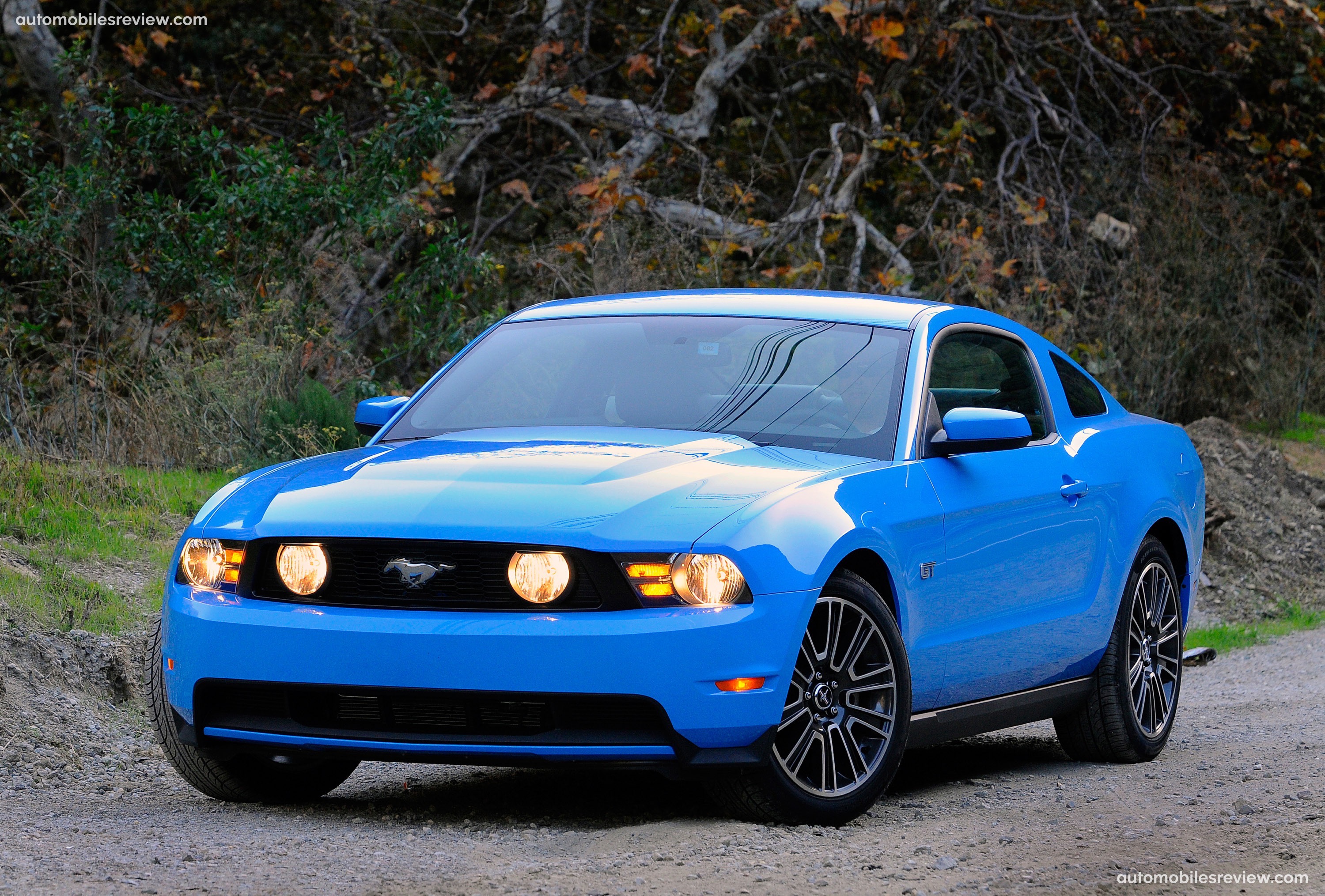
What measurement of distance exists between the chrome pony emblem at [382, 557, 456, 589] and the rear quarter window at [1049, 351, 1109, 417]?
130 inches

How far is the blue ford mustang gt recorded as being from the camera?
4848 millimetres

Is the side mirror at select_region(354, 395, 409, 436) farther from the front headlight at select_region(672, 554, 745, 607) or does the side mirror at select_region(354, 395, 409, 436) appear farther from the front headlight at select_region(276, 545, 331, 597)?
the front headlight at select_region(672, 554, 745, 607)

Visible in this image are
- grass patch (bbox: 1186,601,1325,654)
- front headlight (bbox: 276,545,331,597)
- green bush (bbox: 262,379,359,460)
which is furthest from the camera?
grass patch (bbox: 1186,601,1325,654)

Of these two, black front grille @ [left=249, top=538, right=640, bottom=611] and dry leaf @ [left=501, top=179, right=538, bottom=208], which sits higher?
dry leaf @ [left=501, top=179, right=538, bottom=208]

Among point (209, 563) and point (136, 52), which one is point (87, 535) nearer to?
point (209, 563)

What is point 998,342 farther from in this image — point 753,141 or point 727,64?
point 753,141

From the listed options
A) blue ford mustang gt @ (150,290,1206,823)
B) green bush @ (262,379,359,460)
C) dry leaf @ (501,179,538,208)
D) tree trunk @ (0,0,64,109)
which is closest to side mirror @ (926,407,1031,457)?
blue ford mustang gt @ (150,290,1206,823)

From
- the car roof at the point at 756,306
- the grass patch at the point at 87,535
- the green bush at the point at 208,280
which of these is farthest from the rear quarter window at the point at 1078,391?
the green bush at the point at 208,280

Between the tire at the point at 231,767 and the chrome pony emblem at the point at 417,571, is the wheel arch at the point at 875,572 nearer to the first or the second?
the chrome pony emblem at the point at 417,571

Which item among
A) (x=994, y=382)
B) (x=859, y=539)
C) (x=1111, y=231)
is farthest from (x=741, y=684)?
(x=1111, y=231)

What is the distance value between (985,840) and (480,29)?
15.3 meters

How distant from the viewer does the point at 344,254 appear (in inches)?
597

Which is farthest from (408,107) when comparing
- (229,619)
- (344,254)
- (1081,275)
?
(229,619)

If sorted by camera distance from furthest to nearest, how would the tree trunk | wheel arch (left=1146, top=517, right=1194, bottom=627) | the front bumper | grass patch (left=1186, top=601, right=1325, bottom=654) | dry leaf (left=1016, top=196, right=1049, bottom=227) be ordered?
the tree trunk < dry leaf (left=1016, top=196, right=1049, bottom=227) < grass patch (left=1186, top=601, right=1325, bottom=654) < wheel arch (left=1146, top=517, right=1194, bottom=627) < the front bumper
